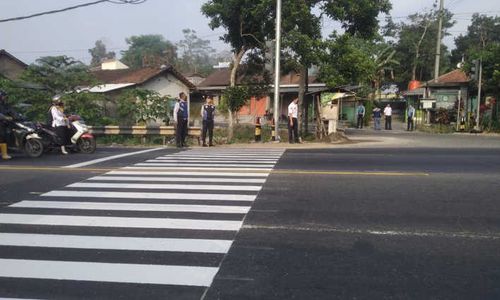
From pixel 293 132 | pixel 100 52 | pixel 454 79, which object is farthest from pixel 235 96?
pixel 100 52

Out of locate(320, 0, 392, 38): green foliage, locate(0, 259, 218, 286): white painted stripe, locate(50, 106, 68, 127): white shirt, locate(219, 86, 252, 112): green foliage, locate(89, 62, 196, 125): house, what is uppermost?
locate(320, 0, 392, 38): green foliage

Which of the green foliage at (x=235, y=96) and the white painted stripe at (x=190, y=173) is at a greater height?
the green foliage at (x=235, y=96)

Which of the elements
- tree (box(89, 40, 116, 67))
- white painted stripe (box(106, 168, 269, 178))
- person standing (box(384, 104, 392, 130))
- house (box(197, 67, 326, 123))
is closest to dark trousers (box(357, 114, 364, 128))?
person standing (box(384, 104, 392, 130))

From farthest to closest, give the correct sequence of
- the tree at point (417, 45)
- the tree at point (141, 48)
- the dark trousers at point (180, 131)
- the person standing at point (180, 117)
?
the tree at point (141, 48), the tree at point (417, 45), the dark trousers at point (180, 131), the person standing at point (180, 117)

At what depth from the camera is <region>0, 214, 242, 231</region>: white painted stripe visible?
620 centimetres

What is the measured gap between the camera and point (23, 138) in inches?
528

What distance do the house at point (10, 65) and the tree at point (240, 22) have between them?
56.2 ft

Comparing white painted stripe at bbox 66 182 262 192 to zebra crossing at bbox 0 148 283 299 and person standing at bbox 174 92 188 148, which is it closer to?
zebra crossing at bbox 0 148 283 299

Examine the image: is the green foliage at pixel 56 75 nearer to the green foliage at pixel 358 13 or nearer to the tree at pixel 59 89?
the tree at pixel 59 89

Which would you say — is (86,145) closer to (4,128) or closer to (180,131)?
(4,128)

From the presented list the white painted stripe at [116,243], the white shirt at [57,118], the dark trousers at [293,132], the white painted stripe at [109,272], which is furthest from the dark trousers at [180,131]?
the white painted stripe at [109,272]

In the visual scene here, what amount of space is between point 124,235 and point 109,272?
4.00 ft

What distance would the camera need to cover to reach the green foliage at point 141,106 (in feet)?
78.5

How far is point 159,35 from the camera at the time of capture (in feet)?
310
